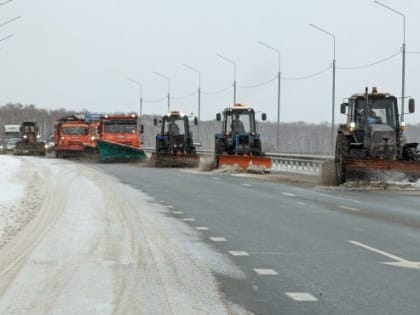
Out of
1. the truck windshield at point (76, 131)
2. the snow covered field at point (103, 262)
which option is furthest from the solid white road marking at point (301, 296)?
the truck windshield at point (76, 131)

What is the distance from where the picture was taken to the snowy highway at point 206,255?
638 centimetres

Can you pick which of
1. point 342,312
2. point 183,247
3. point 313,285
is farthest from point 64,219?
point 342,312

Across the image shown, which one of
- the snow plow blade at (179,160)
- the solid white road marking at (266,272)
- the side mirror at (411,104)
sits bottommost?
the solid white road marking at (266,272)

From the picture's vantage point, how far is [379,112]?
22.5 m

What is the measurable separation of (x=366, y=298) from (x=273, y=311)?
106cm

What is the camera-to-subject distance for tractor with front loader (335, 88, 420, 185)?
2158 cm

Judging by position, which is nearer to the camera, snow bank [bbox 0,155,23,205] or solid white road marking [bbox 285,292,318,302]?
solid white road marking [bbox 285,292,318,302]

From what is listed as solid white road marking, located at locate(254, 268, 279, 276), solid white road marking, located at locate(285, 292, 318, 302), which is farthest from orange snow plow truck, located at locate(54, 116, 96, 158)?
solid white road marking, located at locate(285, 292, 318, 302)

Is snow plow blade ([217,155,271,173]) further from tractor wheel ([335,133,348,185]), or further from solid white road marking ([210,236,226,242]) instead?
solid white road marking ([210,236,226,242])

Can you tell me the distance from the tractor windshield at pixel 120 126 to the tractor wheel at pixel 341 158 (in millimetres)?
19160

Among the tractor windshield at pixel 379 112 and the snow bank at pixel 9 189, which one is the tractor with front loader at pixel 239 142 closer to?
the tractor windshield at pixel 379 112

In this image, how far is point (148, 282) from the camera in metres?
7.18

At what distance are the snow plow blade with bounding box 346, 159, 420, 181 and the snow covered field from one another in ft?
28.5

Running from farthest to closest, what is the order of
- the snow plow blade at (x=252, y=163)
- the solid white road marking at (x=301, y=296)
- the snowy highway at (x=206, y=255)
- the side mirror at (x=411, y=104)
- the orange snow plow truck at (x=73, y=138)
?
1. the orange snow plow truck at (x=73, y=138)
2. the snow plow blade at (x=252, y=163)
3. the side mirror at (x=411, y=104)
4. the solid white road marking at (x=301, y=296)
5. the snowy highway at (x=206, y=255)
